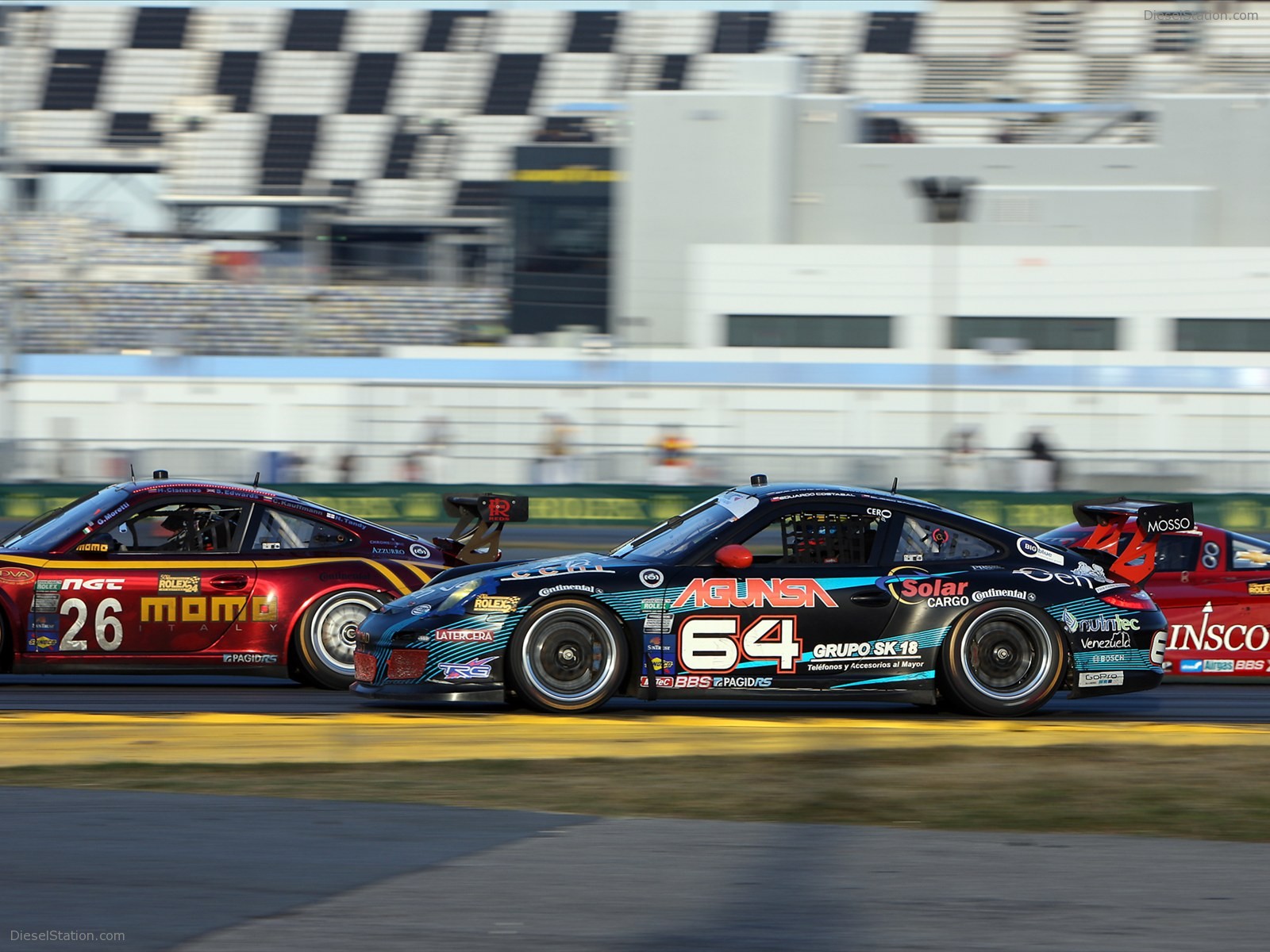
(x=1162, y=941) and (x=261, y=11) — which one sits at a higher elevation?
(x=261, y=11)

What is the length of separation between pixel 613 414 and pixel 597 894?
28460 mm

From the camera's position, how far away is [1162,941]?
425 centimetres

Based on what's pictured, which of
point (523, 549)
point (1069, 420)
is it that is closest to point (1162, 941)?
point (523, 549)

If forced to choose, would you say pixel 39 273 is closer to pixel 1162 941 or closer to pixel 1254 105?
pixel 1254 105

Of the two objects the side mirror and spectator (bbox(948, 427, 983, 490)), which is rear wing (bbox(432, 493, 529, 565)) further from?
spectator (bbox(948, 427, 983, 490))

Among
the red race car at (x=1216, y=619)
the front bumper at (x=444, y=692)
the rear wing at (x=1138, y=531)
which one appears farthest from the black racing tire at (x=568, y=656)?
the red race car at (x=1216, y=619)

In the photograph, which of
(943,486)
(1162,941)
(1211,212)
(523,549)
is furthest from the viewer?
(1211,212)

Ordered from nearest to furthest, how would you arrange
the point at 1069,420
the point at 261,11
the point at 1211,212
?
1. the point at 1069,420
2. the point at 1211,212
3. the point at 261,11

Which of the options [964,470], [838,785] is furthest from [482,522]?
[964,470]

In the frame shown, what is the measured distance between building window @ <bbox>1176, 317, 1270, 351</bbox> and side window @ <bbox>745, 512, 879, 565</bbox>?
103 feet

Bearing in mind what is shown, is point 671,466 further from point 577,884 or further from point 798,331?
point 577,884

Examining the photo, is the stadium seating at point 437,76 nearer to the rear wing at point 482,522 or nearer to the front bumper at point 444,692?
the rear wing at point 482,522

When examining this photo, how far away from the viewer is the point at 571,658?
8312 millimetres

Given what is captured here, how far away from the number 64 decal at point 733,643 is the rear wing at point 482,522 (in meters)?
1.80
